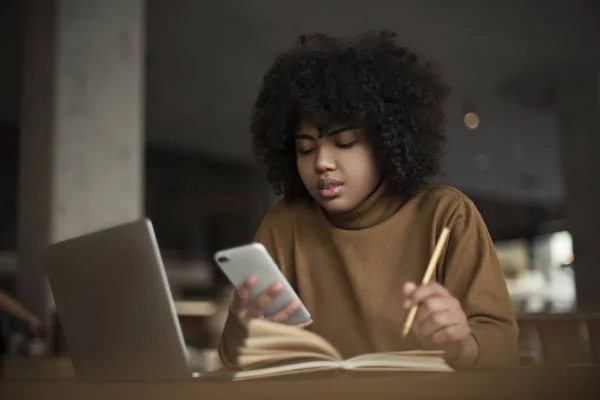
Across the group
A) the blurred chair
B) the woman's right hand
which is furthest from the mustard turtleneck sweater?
the blurred chair

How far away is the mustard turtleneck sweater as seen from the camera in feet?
2.55

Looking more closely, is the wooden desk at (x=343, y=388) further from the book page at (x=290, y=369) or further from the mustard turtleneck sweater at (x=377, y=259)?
the mustard turtleneck sweater at (x=377, y=259)

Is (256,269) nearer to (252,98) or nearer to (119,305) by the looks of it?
(119,305)

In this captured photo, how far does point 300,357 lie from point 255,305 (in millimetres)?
73

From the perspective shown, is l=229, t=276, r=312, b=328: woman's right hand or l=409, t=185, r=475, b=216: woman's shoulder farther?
l=409, t=185, r=475, b=216: woman's shoulder

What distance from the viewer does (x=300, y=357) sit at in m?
0.69

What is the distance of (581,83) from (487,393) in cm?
225

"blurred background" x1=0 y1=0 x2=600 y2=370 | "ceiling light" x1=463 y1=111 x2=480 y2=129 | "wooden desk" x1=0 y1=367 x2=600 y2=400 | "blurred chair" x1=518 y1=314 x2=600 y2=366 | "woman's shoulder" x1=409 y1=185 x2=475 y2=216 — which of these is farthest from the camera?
"blurred background" x1=0 y1=0 x2=600 y2=370

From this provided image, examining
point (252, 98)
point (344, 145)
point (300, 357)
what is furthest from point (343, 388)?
point (252, 98)

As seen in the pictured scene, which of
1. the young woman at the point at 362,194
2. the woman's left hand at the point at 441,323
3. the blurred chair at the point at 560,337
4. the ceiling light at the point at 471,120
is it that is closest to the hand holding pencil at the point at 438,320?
the woman's left hand at the point at 441,323

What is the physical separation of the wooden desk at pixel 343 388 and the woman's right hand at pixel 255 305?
215 mm

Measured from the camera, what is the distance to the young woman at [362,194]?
84cm

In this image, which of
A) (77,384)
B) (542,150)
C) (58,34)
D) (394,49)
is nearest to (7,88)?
(58,34)

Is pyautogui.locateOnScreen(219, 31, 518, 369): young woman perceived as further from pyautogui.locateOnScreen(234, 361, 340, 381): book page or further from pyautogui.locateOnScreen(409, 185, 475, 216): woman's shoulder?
pyautogui.locateOnScreen(234, 361, 340, 381): book page
